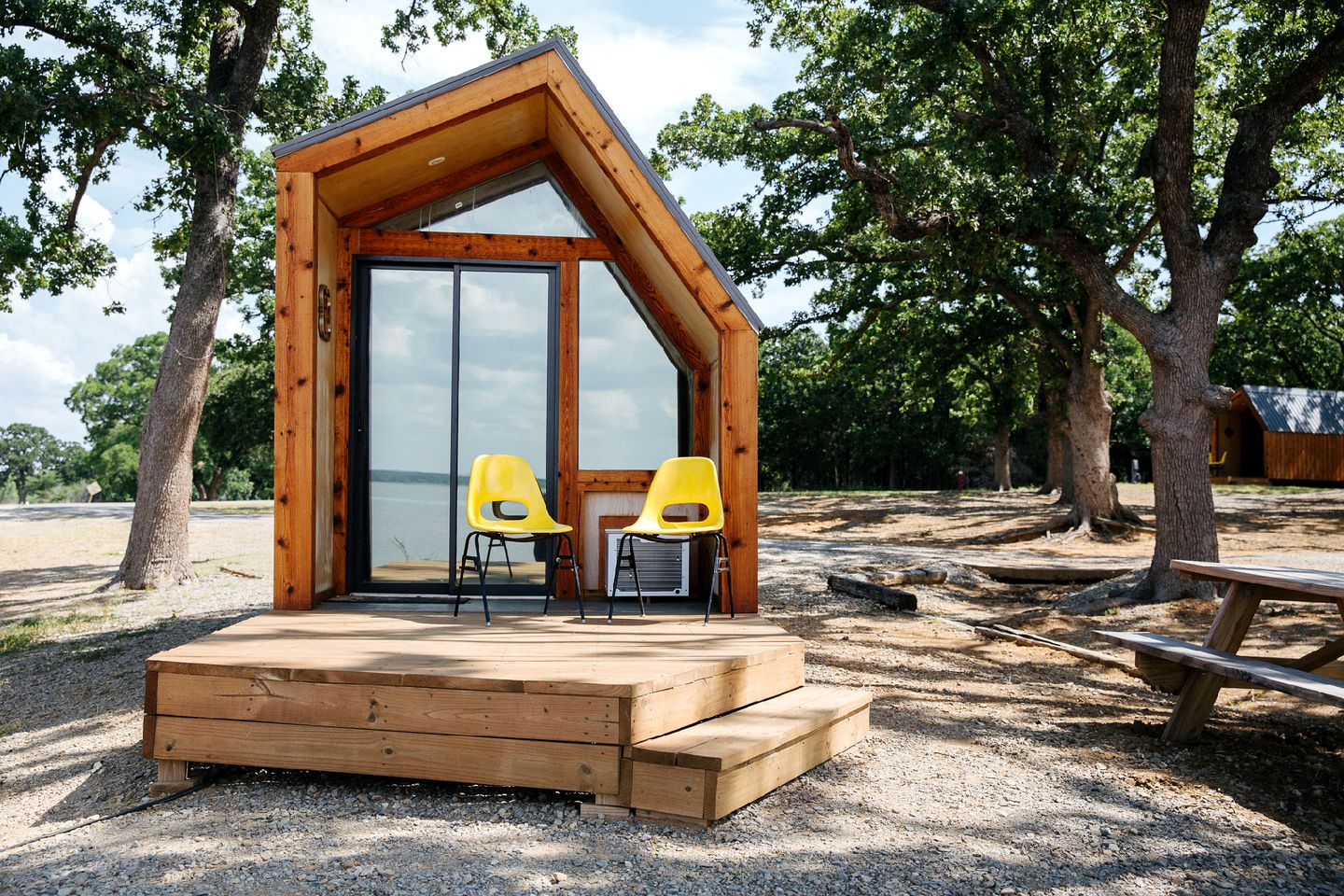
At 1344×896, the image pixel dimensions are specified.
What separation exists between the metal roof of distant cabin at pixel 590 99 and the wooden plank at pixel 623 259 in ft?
3.87

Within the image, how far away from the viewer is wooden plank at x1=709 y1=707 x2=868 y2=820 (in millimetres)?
3256

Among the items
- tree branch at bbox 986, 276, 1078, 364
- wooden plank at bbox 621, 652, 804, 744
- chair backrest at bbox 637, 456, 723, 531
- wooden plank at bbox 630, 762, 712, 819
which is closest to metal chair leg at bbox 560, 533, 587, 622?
chair backrest at bbox 637, 456, 723, 531

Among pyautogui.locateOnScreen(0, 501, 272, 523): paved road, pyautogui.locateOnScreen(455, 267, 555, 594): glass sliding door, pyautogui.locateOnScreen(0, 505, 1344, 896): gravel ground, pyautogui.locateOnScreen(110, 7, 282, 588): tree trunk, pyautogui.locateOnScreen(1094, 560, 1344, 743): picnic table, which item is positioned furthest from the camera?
pyautogui.locateOnScreen(0, 501, 272, 523): paved road

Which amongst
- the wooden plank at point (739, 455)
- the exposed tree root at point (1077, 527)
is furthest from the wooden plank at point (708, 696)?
the exposed tree root at point (1077, 527)

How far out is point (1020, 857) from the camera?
120 inches

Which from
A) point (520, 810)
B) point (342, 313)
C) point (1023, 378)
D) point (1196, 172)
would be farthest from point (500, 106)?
point (1023, 378)

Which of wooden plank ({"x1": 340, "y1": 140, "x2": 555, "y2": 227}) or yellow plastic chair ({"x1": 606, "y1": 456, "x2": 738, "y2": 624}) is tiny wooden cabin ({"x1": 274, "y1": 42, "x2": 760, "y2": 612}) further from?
yellow plastic chair ({"x1": 606, "y1": 456, "x2": 738, "y2": 624})

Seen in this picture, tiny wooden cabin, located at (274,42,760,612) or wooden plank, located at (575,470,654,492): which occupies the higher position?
tiny wooden cabin, located at (274,42,760,612)

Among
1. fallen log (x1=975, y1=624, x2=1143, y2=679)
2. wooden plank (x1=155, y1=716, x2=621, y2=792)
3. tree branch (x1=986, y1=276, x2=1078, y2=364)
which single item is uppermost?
tree branch (x1=986, y1=276, x2=1078, y2=364)

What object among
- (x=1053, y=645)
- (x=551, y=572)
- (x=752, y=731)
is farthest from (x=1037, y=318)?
(x=752, y=731)

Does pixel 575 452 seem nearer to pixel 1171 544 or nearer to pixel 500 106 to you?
pixel 500 106

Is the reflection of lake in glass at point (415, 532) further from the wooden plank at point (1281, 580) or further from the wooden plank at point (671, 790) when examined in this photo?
the wooden plank at point (1281, 580)

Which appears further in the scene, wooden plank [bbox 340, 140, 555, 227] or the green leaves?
the green leaves

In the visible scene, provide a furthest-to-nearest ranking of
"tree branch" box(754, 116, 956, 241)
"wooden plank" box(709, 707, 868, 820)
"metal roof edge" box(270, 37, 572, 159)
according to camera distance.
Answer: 1. "tree branch" box(754, 116, 956, 241)
2. "metal roof edge" box(270, 37, 572, 159)
3. "wooden plank" box(709, 707, 868, 820)
